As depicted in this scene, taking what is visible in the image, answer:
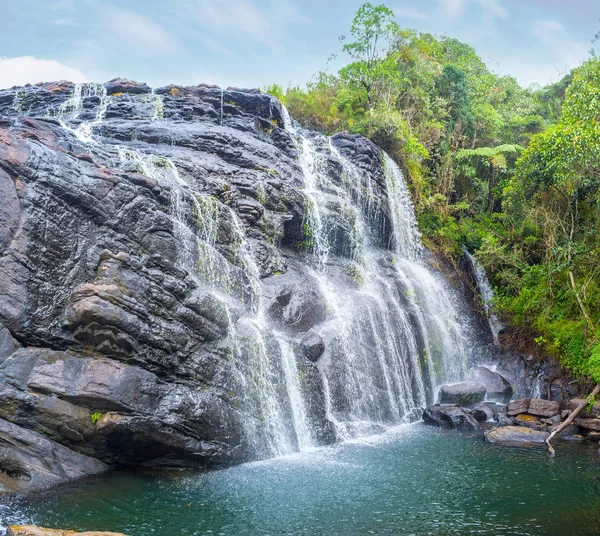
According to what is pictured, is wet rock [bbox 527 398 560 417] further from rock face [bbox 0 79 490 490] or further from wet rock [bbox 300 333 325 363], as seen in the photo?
wet rock [bbox 300 333 325 363]

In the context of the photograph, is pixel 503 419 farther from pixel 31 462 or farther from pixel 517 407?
pixel 31 462

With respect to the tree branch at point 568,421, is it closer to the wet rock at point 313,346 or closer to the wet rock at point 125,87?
the wet rock at point 313,346

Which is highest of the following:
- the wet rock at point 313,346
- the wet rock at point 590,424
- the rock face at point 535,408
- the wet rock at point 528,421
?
the wet rock at point 313,346

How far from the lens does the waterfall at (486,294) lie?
21.9 m

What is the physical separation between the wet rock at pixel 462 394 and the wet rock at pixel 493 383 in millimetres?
656

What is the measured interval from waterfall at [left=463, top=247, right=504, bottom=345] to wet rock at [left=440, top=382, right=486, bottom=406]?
13.8ft

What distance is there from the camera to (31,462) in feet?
32.6

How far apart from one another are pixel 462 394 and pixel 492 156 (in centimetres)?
1374

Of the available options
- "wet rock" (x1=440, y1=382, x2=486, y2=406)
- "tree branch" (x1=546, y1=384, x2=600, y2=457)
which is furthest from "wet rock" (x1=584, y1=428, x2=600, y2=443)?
"wet rock" (x1=440, y1=382, x2=486, y2=406)

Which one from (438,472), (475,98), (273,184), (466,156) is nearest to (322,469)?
(438,472)

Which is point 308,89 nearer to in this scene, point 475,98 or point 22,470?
point 475,98

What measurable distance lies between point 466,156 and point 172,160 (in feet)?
54.0

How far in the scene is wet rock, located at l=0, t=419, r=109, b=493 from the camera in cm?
964

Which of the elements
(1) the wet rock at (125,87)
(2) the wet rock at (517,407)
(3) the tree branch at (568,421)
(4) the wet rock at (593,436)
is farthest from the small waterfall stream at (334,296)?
(4) the wet rock at (593,436)
